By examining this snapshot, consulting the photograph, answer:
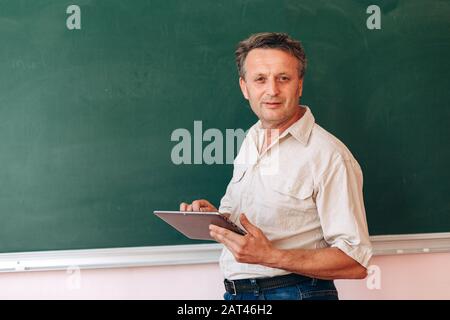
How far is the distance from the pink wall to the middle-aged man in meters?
0.52

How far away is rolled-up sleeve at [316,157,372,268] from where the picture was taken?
1.70 metres

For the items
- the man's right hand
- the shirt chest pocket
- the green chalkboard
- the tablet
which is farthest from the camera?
the green chalkboard

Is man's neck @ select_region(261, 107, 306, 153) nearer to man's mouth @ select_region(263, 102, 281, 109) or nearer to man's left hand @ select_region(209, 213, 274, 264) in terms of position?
man's mouth @ select_region(263, 102, 281, 109)

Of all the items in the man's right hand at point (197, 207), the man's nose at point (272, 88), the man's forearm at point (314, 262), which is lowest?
the man's forearm at point (314, 262)

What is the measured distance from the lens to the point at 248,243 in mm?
1684

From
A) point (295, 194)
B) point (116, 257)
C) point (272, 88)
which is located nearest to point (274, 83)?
point (272, 88)

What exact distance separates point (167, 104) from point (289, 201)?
0.80 meters

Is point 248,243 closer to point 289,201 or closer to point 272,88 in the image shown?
point 289,201

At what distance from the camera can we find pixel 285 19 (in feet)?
8.03

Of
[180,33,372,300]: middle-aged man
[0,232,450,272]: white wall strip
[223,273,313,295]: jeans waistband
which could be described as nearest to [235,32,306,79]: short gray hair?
[180,33,372,300]: middle-aged man

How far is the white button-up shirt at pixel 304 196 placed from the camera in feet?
5.63

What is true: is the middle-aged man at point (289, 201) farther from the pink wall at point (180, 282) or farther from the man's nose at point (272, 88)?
the pink wall at point (180, 282)

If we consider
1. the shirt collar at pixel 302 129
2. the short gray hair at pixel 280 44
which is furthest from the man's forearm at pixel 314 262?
the short gray hair at pixel 280 44
